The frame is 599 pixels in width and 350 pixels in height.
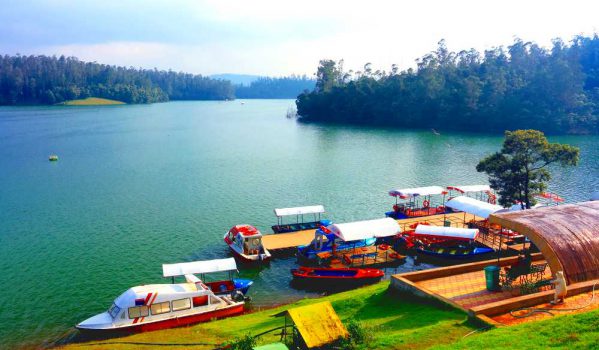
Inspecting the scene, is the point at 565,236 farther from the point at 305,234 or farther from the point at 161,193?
the point at 161,193

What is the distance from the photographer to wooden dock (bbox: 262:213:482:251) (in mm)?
39531

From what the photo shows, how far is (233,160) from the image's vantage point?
274 feet

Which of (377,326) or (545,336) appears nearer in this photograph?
(545,336)

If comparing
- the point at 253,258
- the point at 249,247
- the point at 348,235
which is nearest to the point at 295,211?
the point at 249,247

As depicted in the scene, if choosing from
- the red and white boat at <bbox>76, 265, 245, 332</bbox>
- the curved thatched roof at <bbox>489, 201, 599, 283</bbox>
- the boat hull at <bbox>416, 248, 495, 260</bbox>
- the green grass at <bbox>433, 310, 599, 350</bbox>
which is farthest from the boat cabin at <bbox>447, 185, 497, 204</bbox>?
the green grass at <bbox>433, 310, 599, 350</bbox>

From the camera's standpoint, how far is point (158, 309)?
26344 millimetres

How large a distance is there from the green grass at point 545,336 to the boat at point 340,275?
16710mm

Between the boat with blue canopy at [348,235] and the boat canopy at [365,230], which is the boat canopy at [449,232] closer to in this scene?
the boat with blue canopy at [348,235]

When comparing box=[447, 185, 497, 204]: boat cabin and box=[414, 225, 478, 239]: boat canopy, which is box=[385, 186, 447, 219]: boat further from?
box=[414, 225, 478, 239]: boat canopy

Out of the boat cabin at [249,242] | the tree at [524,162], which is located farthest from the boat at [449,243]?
the boat cabin at [249,242]

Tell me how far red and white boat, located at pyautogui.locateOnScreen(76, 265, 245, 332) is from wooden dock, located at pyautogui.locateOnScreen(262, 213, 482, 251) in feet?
37.8

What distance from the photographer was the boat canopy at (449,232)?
119ft

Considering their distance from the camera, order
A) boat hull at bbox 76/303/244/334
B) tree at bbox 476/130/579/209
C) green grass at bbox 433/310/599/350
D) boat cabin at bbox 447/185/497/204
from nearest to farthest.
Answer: green grass at bbox 433/310/599/350, boat hull at bbox 76/303/244/334, tree at bbox 476/130/579/209, boat cabin at bbox 447/185/497/204

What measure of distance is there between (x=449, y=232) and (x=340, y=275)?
10373 mm
